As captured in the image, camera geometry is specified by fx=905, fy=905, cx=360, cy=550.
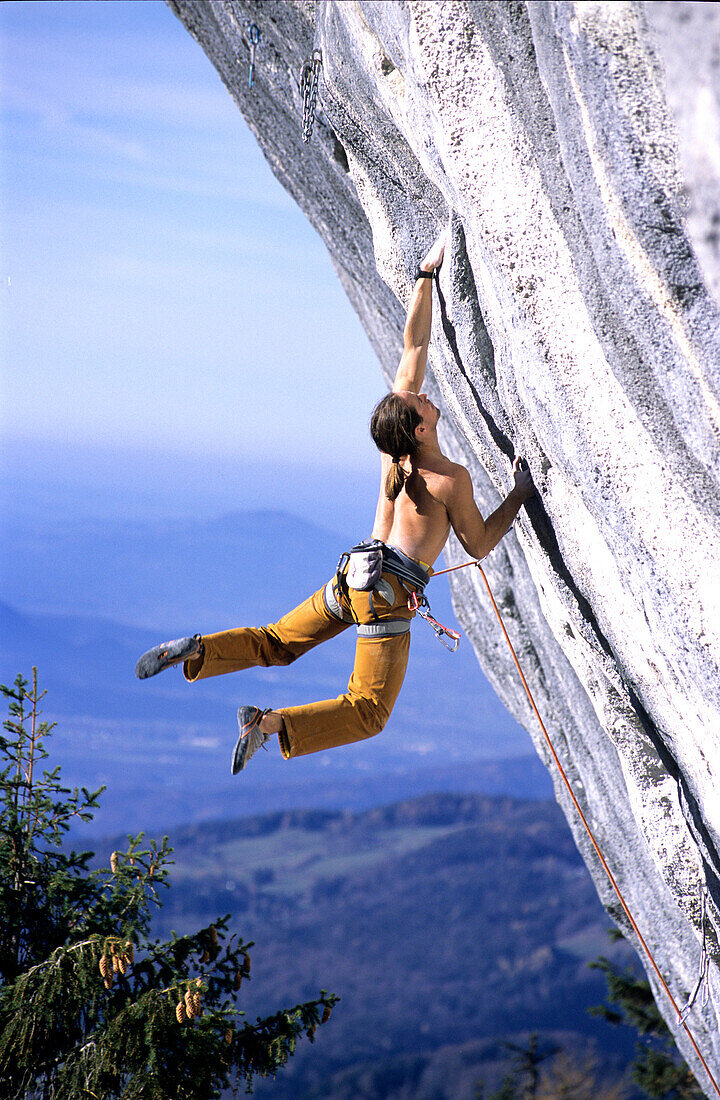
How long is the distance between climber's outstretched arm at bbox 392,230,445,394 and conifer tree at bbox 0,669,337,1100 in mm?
3206

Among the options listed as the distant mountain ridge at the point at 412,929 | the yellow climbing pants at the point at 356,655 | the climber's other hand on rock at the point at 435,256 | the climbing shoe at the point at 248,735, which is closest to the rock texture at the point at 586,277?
the climber's other hand on rock at the point at 435,256

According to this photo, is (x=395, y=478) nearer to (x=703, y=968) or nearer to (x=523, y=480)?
(x=523, y=480)

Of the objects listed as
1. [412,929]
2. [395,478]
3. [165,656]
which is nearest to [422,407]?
[395,478]

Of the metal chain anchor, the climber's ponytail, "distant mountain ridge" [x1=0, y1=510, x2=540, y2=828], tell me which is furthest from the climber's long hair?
"distant mountain ridge" [x1=0, y1=510, x2=540, y2=828]

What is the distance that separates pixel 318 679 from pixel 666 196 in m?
188

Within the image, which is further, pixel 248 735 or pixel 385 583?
pixel 385 583

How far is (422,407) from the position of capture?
466 cm

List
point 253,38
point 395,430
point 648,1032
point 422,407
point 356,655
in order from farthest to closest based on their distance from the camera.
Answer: point 648,1032
point 253,38
point 422,407
point 395,430
point 356,655

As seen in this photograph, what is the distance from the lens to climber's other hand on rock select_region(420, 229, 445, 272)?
4.89m

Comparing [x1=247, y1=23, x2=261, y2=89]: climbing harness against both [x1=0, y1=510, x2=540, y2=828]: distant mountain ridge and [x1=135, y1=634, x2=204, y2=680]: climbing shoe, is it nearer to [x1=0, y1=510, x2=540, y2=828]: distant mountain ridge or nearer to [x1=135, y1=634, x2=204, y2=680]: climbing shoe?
[x1=135, y1=634, x2=204, y2=680]: climbing shoe

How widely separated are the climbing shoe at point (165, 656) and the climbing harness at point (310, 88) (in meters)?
3.62

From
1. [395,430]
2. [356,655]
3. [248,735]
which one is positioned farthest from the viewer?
[395,430]

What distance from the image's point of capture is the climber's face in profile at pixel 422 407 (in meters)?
4.60

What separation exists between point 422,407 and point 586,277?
1.44 m
